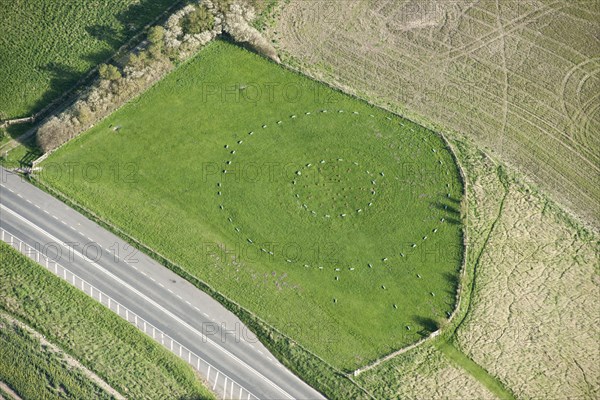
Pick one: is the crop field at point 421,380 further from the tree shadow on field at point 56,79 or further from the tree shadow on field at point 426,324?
the tree shadow on field at point 56,79

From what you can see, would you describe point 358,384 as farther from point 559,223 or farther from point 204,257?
point 559,223

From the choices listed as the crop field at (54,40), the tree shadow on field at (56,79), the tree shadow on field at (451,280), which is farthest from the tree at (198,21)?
the tree shadow on field at (451,280)

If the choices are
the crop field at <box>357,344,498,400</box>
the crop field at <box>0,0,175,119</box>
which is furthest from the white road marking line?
the crop field at <box>0,0,175,119</box>

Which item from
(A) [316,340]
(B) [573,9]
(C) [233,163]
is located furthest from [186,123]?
(B) [573,9]

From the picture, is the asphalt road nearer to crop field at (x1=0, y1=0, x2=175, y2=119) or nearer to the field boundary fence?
the field boundary fence

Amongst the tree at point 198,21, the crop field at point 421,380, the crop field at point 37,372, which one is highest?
the tree at point 198,21

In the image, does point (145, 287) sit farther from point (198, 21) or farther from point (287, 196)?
point (198, 21)
